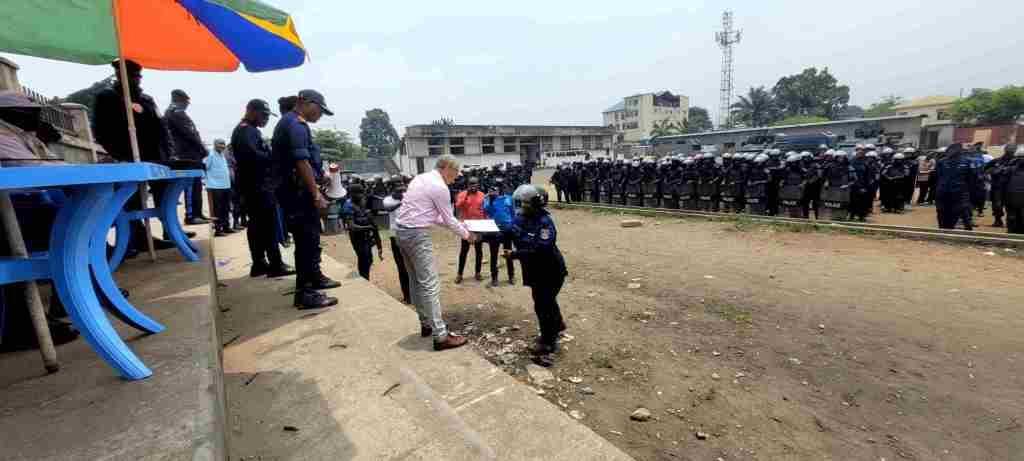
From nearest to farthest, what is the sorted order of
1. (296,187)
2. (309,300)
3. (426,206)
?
(426,206) → (296,187) → (309,300)

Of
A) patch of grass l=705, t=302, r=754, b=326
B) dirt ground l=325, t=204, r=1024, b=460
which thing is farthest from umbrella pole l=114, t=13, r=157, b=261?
patch of grass l=705, t=302, r=754, b=326

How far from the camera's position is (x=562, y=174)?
17000mm

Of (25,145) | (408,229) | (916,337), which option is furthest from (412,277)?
(916,337)

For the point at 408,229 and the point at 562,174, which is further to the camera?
the point at 562,174

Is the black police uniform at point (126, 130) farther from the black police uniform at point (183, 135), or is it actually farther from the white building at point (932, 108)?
the white building at point (932, 108)

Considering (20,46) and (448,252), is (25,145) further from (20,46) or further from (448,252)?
(448,252)

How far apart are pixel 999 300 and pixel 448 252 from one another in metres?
7.96

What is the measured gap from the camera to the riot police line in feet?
27.5

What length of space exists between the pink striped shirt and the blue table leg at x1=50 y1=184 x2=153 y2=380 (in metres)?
1.65

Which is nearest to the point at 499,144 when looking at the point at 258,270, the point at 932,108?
the point at 258,270

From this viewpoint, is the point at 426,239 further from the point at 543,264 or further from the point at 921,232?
the point at 921,232

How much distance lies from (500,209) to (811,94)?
232 feet

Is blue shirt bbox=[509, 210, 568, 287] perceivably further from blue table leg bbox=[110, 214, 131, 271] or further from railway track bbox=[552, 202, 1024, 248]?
railway track bbox=[552, 202, 1024, 248]

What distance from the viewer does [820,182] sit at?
1006cm
